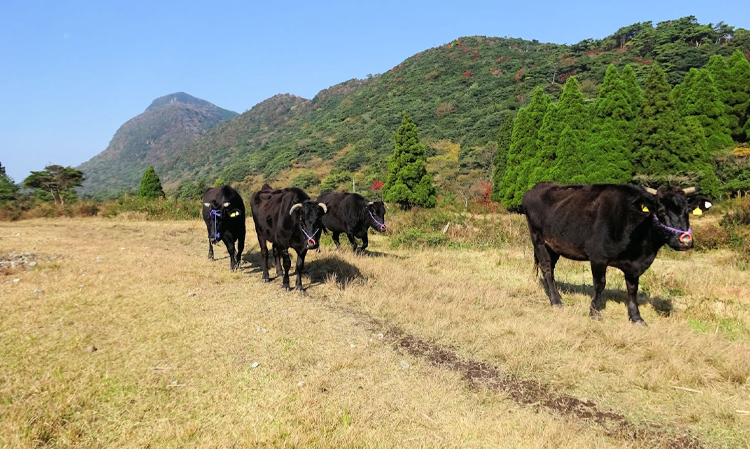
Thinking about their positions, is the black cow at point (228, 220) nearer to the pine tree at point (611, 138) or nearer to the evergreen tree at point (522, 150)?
Answer: the pine tree at point (611, 138)

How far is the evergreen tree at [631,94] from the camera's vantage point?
2214 centimetres

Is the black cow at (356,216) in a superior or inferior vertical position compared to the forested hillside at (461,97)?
inferior

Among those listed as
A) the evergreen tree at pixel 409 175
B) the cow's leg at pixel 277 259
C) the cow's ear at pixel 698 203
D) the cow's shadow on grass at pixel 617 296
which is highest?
the evergreen tree at pixel 409 175

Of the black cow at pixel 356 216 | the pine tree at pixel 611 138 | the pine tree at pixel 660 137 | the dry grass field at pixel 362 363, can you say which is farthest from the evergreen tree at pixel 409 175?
the dry grass field at pixel 362 363

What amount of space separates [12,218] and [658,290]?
26.8 m

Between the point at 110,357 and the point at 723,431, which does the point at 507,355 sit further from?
the point at 110,357

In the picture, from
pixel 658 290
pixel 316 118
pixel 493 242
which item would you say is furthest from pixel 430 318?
pixel 316 118

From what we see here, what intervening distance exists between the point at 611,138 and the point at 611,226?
60.5 feet

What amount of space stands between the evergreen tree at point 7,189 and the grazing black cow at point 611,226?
28806mm

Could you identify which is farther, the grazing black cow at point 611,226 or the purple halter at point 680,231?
the grazing black cow at point 611,226

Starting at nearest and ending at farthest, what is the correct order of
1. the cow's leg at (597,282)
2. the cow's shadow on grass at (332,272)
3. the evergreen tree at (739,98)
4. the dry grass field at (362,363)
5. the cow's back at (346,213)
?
1. the dry grass field at (362,363)
2. the cow's leg at (597,282)
3. the cow's shadow on grass at (332,272)
4. the cow's back at (346,213)
5. the evergreen tree at (739,98)

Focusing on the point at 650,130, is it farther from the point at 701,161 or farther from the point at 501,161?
the point at 501,161

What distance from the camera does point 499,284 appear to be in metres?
8.70

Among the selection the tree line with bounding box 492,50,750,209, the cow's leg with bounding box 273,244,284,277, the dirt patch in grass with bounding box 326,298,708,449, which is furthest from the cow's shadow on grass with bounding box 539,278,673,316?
the tree line with bounding box 492,50,750,209
